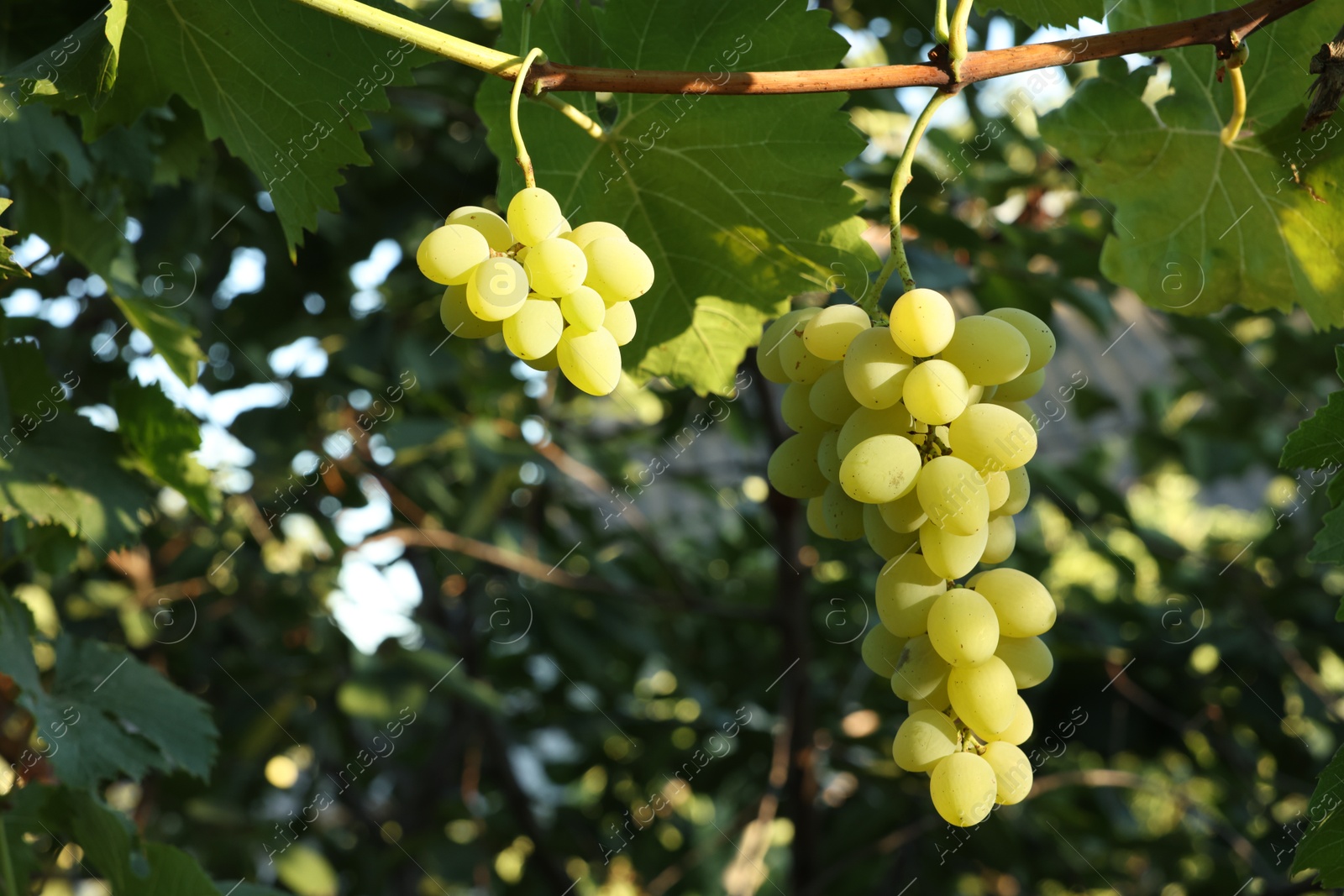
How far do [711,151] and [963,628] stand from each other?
0.37 metres

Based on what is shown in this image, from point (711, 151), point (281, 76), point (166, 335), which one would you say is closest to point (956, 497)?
point (711, 151)

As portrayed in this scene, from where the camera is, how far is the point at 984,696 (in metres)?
0.57

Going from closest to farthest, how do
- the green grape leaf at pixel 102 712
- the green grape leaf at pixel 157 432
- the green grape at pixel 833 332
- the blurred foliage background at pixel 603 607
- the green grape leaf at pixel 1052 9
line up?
the green grape at pixel 833 332 < the green grape leaf at pixel 1052 9 < the green grape leaf at pixel 102 712 < the green grape leaf at pixel 157 432 < the blurred foliage background at pixel 603 607

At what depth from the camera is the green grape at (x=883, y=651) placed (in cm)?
63

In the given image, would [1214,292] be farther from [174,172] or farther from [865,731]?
[865,731]

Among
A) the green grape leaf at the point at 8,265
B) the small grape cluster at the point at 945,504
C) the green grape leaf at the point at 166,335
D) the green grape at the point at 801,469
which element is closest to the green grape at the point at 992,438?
the small grape cluster at the point at 945,504

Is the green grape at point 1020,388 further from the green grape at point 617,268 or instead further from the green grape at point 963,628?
the green grape at point 617,268

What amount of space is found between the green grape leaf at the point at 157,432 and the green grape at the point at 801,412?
1.83 ft

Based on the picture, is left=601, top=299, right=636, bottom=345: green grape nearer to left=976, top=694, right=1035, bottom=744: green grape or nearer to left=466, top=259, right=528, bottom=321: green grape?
left=466, top=259, right=528, bottom=321: green grape

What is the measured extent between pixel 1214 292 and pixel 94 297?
1.67 metres

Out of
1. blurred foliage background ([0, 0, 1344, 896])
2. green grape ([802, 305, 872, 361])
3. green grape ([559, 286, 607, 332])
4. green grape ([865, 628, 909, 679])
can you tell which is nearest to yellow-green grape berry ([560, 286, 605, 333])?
green grape ([559, 286, 607, 332])

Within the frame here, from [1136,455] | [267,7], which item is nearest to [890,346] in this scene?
[267,7]

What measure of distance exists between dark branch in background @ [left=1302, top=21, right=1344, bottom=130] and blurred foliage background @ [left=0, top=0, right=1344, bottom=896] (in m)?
0.60

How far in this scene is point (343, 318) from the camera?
6.03 feet
